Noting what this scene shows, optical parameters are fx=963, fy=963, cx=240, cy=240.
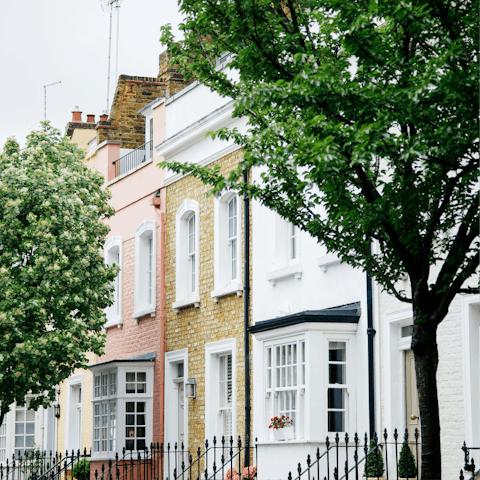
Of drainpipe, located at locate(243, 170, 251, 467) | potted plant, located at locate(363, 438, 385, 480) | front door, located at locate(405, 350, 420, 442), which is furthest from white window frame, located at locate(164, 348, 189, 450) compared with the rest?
potted plant, located at locate(363, 438, 385, 480)

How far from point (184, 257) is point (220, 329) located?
2.52 m

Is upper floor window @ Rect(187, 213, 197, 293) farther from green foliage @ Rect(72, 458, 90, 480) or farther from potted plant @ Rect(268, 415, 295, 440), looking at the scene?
potted plant @ Rect(268, 415, 295, 440)

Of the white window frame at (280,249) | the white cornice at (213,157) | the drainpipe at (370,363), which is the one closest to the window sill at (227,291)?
the white window frame at (280,249)

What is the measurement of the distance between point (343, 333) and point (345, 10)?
769 centimetres

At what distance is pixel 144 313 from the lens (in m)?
22.2

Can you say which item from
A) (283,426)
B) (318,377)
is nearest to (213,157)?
(318,377)

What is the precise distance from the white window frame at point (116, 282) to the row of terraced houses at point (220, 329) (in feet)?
0.17

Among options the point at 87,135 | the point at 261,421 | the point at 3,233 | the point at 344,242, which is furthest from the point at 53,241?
the point at 87,135

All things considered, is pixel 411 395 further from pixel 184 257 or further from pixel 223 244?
pixel 184 257

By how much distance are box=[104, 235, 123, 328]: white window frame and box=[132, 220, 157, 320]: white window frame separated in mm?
1078

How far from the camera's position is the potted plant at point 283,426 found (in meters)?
15.4

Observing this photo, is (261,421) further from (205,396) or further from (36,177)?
(36,177)

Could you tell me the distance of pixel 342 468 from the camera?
47.5 ft

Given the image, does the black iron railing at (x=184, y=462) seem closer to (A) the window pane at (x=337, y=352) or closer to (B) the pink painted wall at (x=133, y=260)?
(B) the pink painted wall at (x=133, y=260)
